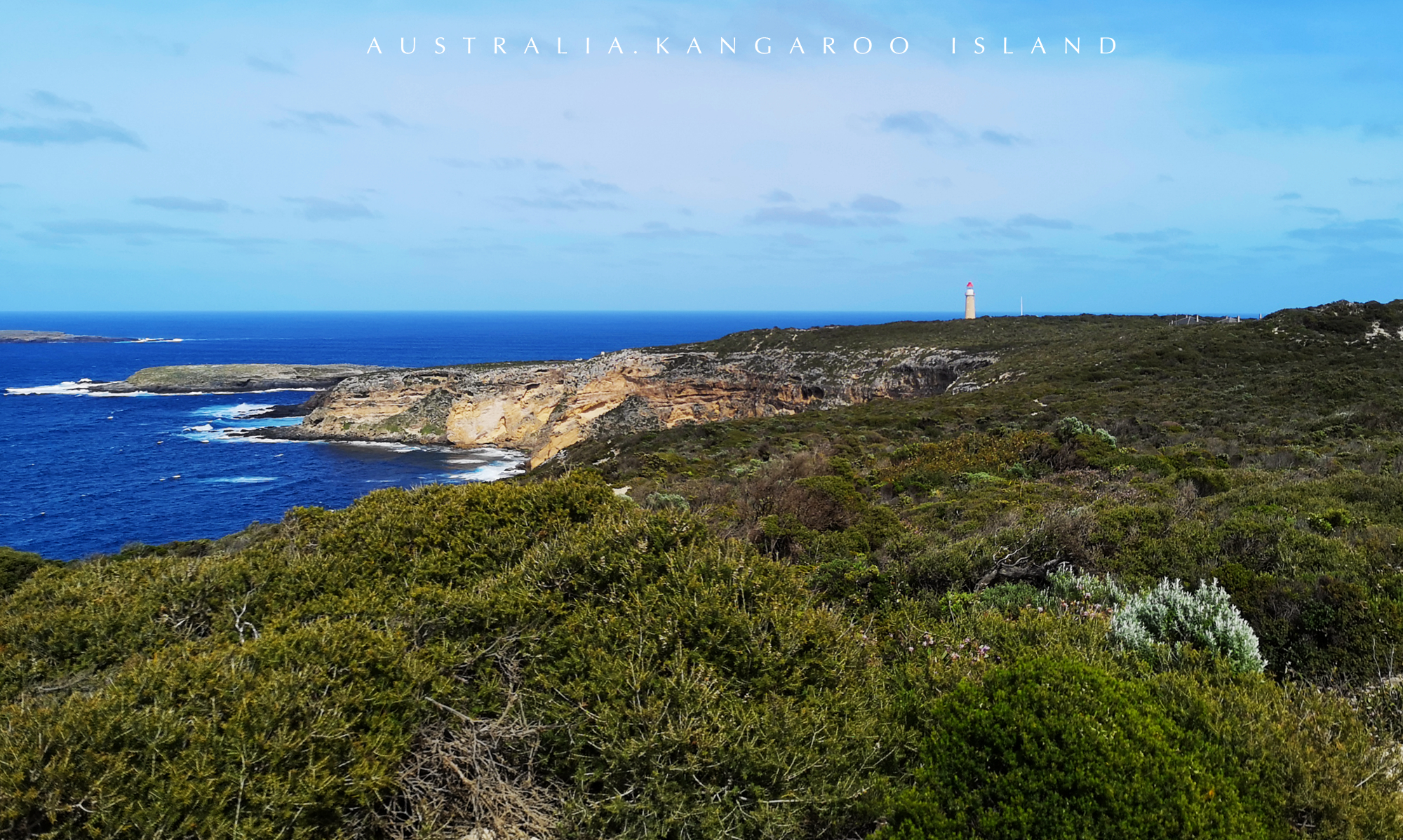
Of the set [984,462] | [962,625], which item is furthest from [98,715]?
[984,462]

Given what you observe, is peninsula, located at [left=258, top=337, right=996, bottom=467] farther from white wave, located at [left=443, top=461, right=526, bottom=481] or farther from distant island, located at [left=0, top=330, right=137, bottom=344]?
distant island, located at [left=0, top=330, right=137, bottom=344]

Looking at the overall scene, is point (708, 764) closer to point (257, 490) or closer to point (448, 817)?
point (448, 817)

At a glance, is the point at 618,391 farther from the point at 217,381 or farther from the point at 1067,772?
the point at 217,381

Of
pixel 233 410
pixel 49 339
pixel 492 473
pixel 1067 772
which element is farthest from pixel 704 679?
pixel 49 339

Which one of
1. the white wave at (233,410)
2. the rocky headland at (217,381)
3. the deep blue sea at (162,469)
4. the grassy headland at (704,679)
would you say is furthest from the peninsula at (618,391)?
the grassy headland at (704,679)

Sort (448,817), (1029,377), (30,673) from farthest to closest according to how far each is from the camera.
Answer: (1029,377) → (30,673) → (448,817)

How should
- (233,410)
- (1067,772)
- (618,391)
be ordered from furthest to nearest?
(233,410)
(618,391)
(1067,772)
